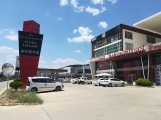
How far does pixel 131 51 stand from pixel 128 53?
0.92m

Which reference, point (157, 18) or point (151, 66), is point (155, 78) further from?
point (157, 18)

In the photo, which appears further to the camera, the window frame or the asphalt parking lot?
the window frame

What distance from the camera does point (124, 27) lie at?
4466cm

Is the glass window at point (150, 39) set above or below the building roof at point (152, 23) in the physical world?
below

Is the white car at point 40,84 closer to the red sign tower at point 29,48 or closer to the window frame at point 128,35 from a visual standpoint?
the red sign tower at point 29,48

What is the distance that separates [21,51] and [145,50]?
76.4 ft

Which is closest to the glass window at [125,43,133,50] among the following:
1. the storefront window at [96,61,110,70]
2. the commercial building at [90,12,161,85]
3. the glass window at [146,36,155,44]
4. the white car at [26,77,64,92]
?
the commercial building at [90,12,161,85]

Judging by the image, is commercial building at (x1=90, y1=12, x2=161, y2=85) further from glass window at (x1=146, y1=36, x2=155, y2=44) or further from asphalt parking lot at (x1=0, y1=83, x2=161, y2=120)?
asphalt parking lot at (x1=0, y1=83, x2=161, y2=120)

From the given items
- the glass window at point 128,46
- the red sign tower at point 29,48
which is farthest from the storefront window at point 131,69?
the red sign tower at point 29,48

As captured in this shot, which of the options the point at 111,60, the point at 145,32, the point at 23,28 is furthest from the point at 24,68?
the point at 145,32

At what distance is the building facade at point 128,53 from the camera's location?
3275 cm

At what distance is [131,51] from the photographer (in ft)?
119

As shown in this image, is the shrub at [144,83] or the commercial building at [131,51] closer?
the shrub at [144,83]

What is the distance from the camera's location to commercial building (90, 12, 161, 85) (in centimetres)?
3284
